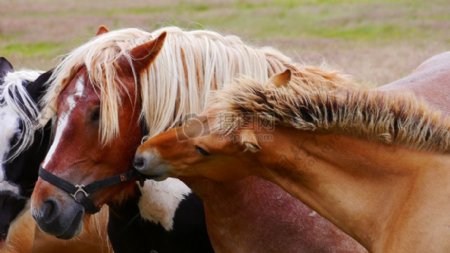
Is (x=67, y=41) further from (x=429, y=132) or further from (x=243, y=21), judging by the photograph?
(x=429, y=132)

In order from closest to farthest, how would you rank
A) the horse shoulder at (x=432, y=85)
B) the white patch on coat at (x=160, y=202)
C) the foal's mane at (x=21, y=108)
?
the white patch on coat at (x=160, y=202) → the foal's mane at (x=21, y=108) → the horse shoulder at (x=432, y=85)

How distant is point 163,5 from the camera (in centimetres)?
3078

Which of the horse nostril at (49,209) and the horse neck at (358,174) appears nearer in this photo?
the horse neck at (358,174)

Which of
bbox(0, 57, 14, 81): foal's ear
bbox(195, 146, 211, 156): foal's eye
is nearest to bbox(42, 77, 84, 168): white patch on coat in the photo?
bbox(195, 146, 211, 156): foal's eye

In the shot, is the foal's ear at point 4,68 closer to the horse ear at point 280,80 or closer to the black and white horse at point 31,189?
the black and white horse at point 31,189

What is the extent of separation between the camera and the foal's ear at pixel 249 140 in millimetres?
3992

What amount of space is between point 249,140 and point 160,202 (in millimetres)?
946

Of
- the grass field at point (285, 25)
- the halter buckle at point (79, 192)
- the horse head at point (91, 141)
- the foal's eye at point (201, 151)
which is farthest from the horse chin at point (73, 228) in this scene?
the grass field at point (285, 25)

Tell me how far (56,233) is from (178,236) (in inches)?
29.3

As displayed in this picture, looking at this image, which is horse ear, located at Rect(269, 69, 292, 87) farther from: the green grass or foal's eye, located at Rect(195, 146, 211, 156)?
the green grass

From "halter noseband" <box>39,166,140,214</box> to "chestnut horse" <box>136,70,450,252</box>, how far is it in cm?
28

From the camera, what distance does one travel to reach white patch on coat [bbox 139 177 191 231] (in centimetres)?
473

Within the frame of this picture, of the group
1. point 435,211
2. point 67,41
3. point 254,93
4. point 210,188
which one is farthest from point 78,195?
point 67,41

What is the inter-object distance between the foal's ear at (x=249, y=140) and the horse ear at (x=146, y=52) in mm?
701
